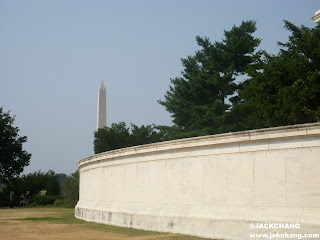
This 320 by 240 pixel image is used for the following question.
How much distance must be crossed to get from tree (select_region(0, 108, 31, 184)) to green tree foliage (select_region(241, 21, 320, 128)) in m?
31.1

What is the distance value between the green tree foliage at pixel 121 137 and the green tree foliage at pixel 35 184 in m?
18.0

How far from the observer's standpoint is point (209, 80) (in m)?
52.5

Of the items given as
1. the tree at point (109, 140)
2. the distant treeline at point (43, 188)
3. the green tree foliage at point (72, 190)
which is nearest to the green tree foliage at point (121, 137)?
the tree at point (109, 140)

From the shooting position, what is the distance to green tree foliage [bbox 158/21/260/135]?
50719mm

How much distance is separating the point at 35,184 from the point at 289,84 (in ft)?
108

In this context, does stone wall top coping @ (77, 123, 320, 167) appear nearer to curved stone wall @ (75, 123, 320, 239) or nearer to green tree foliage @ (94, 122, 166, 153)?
curved stone wall @ (75, 123, 320, 239)

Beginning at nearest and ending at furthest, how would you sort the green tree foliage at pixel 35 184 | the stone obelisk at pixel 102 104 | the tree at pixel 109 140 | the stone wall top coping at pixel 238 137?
the stone wall top coping at pixel 238 137 → the green tree foliage at pixel 35 184 → the stone obelisk at pixel 102 104 → the tree at pixel 109 140

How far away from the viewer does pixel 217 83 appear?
52156 mm

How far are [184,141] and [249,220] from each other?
3.95 meters

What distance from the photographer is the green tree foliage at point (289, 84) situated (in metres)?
36.5

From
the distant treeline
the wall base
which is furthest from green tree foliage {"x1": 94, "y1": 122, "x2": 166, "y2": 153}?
the wall base

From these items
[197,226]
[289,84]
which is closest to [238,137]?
[197,226]

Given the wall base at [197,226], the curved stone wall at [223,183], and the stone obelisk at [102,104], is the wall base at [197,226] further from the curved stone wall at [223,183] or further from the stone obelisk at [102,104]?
the stone obelisk at [102,104]

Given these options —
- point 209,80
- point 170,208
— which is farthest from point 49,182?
point 170,208
